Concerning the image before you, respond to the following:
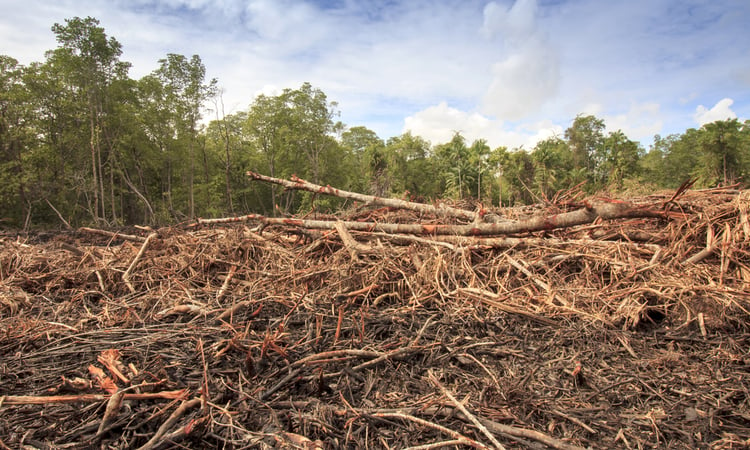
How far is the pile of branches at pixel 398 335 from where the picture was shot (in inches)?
67.7

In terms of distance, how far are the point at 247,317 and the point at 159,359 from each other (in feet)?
2.51

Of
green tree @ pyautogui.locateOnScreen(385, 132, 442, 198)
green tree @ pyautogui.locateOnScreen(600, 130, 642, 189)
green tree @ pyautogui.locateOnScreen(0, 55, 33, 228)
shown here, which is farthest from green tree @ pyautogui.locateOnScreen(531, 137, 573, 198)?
green tree @ pyautogui.locateOnScreen(0, 55, 33, 228)

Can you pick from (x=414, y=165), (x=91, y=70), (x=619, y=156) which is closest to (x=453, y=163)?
(x=414, y=165)

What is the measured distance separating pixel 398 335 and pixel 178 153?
2970 centimetres

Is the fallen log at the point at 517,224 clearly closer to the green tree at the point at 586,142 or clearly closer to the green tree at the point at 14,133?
the green tree at the point at 14,133

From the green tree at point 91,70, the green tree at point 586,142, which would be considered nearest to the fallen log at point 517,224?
the green tree at point 91,70

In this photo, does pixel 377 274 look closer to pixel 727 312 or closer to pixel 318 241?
pixel 318 241

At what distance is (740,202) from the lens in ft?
11.8

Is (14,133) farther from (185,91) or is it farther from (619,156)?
(619,156)

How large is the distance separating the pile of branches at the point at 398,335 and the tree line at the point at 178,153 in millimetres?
2028

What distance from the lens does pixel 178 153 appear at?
2769cm

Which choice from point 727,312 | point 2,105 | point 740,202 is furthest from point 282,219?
point 2,105

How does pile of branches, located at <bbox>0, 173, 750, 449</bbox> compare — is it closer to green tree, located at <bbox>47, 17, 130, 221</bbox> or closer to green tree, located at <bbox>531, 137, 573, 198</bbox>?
green tree, located at <bbox>47, 17, 130, 221</bbox>

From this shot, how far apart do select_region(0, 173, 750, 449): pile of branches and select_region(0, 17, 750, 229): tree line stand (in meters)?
2.03
